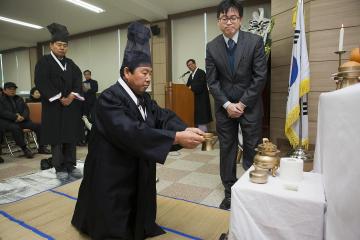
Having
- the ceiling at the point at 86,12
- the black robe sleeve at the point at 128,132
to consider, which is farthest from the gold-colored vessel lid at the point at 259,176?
the ceiling at the point at 86,12

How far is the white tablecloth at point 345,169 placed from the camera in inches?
26.3

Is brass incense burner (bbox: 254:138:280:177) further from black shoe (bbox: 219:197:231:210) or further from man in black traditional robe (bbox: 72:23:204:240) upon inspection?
black shoe (bbox: 219:197:231:210)

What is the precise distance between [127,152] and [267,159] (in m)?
0.73

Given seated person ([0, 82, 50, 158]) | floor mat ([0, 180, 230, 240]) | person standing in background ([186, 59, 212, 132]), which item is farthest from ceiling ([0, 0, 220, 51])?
floor mat ([0, 180, 230, 240])

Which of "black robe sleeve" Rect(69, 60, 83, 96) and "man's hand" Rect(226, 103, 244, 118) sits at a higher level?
"black robe sleeve" Rect(69, 60, 83, 96)

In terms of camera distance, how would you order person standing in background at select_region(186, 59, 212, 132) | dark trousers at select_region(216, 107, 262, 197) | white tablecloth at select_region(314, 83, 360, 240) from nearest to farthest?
1. white tablecloth at select_region(314, 83, 360, 240)
2. dark trousers at select_region(216, 107, 262, 197)
3. person standing in background at select_region(186, 59, 212, 132)

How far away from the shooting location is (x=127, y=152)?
1.44 metres

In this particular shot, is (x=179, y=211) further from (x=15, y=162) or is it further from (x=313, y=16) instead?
(x=15, y=162)

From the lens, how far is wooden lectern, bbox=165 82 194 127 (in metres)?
5.52

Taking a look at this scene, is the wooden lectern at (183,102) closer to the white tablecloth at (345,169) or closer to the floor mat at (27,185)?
the floor mat at (27,185)

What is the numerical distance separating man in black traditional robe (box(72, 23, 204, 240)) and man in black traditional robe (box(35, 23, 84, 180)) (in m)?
1.48

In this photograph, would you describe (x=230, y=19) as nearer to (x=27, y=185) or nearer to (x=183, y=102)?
(x=27, y=185)

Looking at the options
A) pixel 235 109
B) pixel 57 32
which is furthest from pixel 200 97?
pixel 235 109

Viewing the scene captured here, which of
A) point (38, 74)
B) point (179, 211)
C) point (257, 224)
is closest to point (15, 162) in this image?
point (38, 74)
